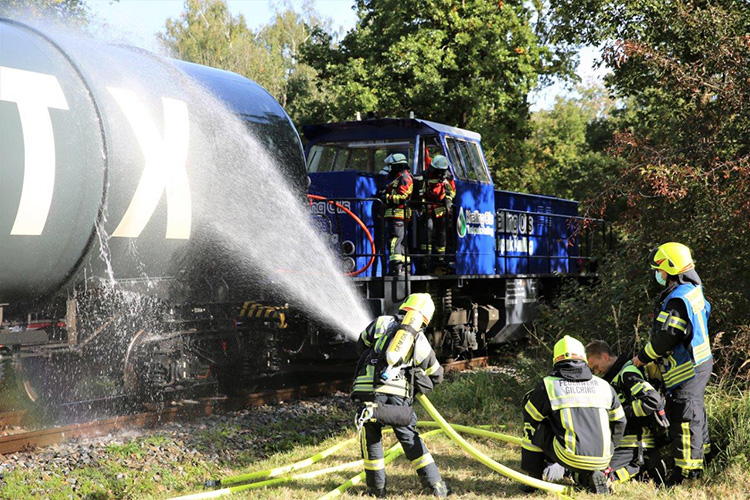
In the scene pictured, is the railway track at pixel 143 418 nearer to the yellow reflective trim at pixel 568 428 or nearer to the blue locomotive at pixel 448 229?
the blue locomotive at pixel 448 229

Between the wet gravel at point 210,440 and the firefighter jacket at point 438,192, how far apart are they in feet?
9.93

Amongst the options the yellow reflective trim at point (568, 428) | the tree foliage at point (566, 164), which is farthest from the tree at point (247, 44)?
the yellow reflective trim at point (568, 428)

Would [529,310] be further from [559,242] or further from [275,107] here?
[275,107]

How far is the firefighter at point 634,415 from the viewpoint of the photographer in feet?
18.8

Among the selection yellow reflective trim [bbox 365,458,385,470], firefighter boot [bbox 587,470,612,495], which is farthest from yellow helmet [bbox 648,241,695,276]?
yellow reflective trim [bbox 365,458,385,470]

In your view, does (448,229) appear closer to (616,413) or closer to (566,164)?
(616,413)

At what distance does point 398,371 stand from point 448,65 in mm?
16165

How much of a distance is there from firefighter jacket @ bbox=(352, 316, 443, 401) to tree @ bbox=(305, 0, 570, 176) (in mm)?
15414

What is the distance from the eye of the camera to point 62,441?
726 cm

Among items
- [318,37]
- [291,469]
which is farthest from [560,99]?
[291,469]

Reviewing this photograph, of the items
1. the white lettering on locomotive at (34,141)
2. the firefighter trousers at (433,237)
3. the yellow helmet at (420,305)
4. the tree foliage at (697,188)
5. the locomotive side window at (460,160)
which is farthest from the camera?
the locomotive side window at (460,160)

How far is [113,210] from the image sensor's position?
19.8 feet

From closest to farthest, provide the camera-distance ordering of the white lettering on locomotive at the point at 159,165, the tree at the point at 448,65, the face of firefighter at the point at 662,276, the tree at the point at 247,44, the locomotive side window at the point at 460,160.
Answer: the face of firefighter at the point at 662,276
the white lettering on locomotive at the point at 159,165
the locomotive side window at the point at 460,160
the tree at the point at 448,65
the tree at the point at 247,44

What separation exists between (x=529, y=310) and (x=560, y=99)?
4259 cm
